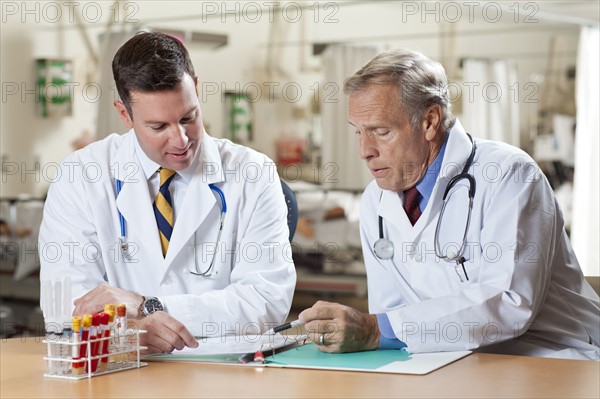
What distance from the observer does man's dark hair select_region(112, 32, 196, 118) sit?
7.01ft

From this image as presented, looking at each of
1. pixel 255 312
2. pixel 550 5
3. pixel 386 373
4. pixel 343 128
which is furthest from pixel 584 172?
pixel 386 373

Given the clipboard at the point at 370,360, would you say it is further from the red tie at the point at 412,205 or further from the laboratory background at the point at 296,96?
the laboratory background at the point at 296,96

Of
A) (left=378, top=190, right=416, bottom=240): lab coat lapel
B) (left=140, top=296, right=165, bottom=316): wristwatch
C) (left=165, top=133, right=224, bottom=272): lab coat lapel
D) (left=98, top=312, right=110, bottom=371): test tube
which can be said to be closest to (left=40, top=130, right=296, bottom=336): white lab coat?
(left=165, top=133, right=224, bottom=272): lab coat lapel

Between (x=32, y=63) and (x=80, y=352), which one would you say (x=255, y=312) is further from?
(x=32, y=63)

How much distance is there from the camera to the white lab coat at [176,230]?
2.24 metres

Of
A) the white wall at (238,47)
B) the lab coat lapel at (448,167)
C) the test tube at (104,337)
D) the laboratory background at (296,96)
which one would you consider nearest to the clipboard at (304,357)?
the test tube at (104,337)

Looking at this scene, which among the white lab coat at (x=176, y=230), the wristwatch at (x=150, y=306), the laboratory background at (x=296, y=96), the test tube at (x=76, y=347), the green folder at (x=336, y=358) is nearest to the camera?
the test tube at (x=76, y=347)

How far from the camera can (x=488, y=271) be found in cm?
194

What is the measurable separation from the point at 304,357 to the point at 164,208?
27.0 inches

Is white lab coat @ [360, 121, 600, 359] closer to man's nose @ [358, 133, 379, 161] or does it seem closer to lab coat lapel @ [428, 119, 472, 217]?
lab coat lapel @ [428, 119, 472, 217]

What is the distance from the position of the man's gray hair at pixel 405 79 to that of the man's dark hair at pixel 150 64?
412 millimetres

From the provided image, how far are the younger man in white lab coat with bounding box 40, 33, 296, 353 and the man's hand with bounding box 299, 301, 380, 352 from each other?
34 centimetres

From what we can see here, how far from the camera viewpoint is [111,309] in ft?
5.56

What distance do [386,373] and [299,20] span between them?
5.83 metres
